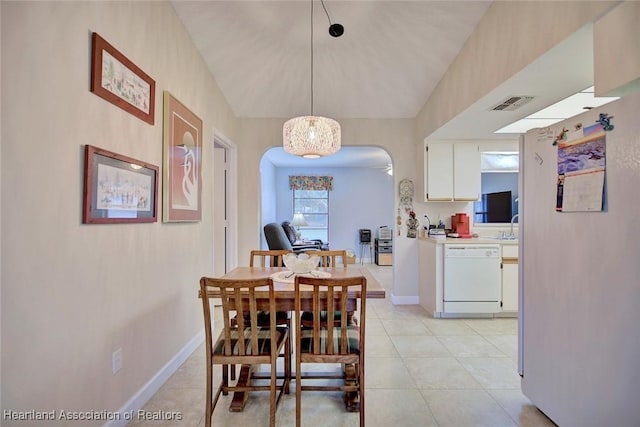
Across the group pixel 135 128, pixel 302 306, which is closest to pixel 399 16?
pixel 135 128

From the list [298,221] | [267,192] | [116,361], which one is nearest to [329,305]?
[116,361]

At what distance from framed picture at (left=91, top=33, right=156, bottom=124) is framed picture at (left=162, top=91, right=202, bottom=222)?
246 millimetres

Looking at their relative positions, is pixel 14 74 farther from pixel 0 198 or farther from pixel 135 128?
pixel 135 128

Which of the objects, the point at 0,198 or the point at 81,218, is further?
the point at 81,218

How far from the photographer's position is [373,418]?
1874 millimetres

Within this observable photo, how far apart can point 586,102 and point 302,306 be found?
123 inches

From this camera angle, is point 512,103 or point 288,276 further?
point 512,103

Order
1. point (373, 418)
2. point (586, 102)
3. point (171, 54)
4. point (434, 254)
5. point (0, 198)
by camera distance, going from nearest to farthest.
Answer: point (0, 198), point (373, 418), point (171, 54), point (586, 102), point (434, 254)

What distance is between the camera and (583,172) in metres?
1.52

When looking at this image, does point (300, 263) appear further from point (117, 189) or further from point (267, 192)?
point (267, 192)

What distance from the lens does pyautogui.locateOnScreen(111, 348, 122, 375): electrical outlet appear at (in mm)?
1708

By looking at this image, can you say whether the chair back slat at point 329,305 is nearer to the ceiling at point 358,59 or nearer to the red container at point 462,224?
the ceiling at point 358,59

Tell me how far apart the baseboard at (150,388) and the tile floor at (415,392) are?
0.12 feet

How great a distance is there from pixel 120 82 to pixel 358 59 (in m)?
2.21
